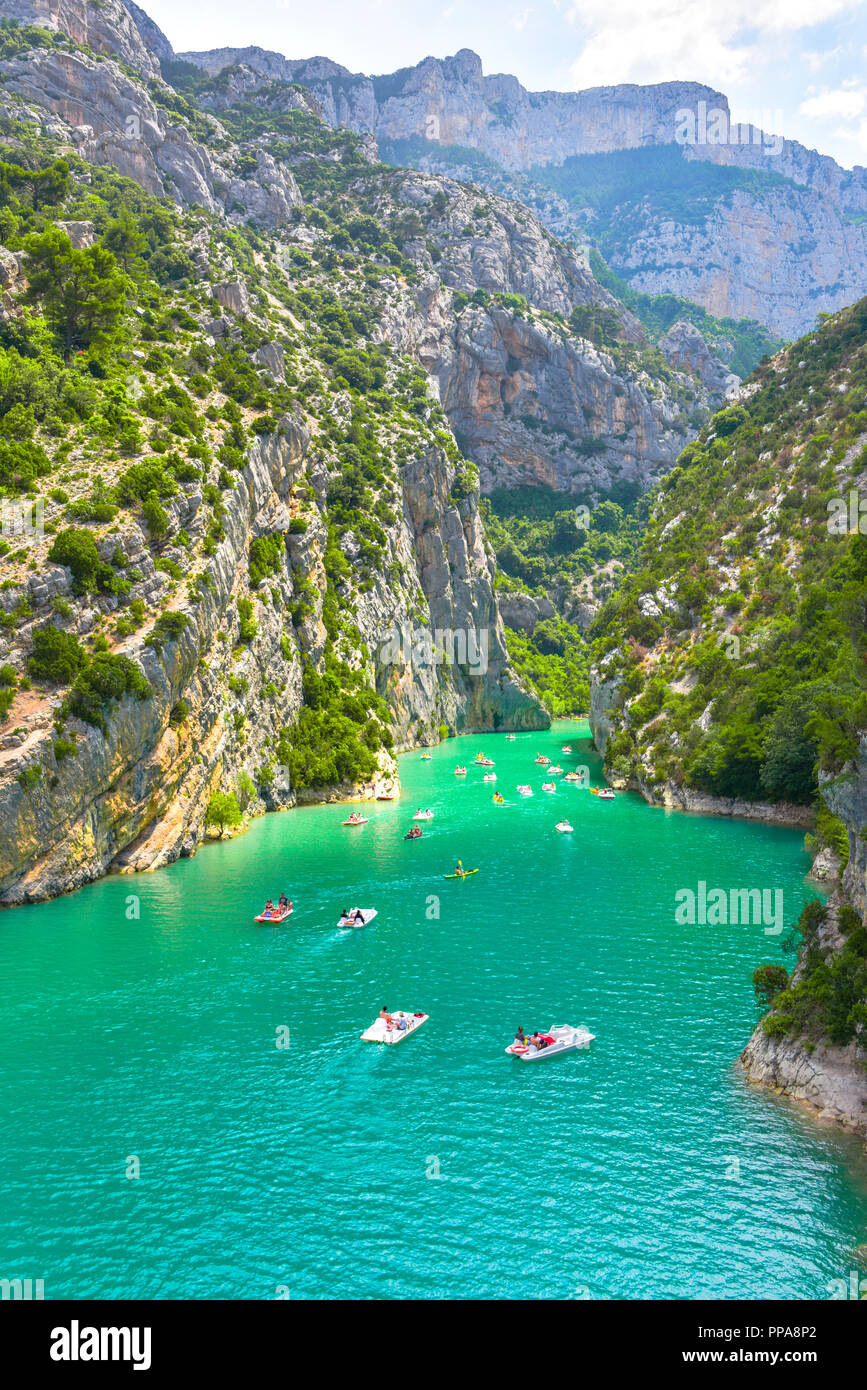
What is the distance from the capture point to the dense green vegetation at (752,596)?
67188 millimetres

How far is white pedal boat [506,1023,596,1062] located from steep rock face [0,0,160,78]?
149 metres

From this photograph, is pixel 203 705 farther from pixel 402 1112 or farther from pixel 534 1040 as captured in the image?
pixel 402 1112

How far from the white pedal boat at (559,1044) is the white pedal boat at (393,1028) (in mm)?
3835

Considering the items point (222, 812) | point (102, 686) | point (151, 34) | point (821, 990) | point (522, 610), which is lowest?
point (222, 812)

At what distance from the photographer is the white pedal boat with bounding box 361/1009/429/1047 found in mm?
29422

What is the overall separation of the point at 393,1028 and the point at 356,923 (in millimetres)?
12942

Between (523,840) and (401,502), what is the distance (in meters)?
69.5

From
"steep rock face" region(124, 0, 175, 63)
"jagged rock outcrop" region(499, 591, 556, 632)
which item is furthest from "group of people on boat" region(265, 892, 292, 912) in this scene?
"steep rock face" region(124, 0, 175, 63)

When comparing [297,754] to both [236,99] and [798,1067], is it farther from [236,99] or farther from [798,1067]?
[236,99]

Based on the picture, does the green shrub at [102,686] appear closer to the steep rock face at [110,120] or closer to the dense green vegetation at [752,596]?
the dense green vegetation at [752,596]

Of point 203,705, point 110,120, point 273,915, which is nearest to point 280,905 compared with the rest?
point 273,915

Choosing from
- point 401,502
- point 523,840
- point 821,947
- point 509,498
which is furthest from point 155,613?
point 509,498

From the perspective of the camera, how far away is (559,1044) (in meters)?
28.4

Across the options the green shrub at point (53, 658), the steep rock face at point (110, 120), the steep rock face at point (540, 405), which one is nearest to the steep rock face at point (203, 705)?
the green shrub at point (53, 658)
